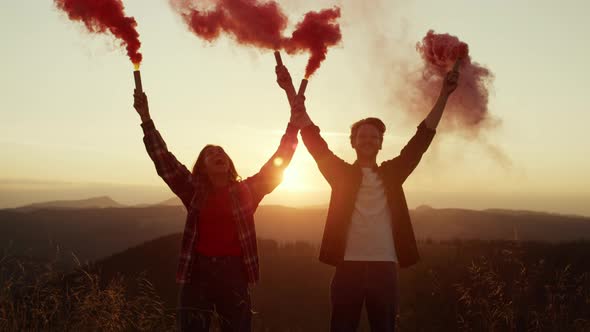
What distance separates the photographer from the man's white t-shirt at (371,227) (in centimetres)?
488

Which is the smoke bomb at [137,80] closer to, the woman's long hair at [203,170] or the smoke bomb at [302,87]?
the woman's long hair at [203,170]

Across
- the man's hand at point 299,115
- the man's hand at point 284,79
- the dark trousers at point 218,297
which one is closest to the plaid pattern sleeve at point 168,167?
the dark trousers at point 218,297

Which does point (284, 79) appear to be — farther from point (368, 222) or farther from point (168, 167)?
point (368, 222)

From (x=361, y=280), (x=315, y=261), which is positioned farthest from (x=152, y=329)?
(x=315, y=261)

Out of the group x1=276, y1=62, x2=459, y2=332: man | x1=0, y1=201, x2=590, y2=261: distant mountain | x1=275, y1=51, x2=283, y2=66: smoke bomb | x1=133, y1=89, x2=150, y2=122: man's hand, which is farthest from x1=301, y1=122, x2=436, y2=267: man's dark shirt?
x1=0, y1=201, x2=590, y2=261: distant mountain

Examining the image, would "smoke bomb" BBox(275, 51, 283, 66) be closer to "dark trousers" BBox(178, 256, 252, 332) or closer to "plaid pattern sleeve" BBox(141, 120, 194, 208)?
"plaid pattern sleeve" BBox(141, 120, 194, 208)

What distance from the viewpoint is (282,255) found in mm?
19078

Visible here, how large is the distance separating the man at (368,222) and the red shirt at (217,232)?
88 centimetres

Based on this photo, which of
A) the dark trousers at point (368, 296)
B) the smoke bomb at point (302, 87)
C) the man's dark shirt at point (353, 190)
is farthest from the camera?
the smoke bomb at point (302, 87)

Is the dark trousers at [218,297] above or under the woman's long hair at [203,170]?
under

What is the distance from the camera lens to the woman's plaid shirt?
16.6ft

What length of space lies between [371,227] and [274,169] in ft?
4.25

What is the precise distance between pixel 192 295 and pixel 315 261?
13.1m

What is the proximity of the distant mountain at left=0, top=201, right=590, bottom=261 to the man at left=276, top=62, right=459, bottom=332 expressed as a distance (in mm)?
37982
